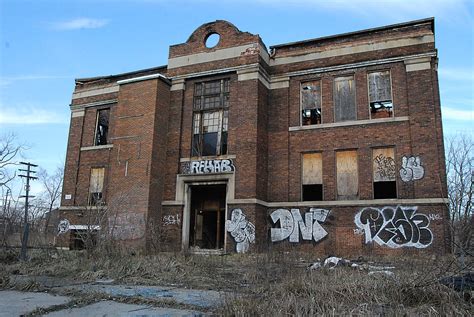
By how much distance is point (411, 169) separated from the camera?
17219 millimetres

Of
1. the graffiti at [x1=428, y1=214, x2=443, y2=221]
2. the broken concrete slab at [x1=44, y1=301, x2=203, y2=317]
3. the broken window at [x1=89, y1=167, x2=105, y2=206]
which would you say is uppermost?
the broken window at [x1=89, y1=167, x2=105, y2=206]

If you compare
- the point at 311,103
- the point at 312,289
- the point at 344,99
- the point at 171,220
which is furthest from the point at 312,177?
the point at 312,289

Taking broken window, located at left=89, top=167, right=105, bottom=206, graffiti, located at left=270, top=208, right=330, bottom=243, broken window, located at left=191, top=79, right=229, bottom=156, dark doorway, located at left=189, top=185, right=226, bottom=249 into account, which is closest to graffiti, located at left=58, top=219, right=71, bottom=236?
broken window, located at left=89, top=167, right=105, bottom=206

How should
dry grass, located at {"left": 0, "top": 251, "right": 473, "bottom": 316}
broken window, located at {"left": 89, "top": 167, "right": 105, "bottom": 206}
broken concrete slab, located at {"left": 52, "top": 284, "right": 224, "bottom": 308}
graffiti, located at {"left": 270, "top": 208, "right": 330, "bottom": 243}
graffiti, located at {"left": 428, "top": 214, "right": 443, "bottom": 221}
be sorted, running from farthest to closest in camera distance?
broken window, located at {"left": 89, "top": 167, "right": 105, "bottom": 206} → graffiti, located at {"left": 270, "top": 208, "right": 330, "bottom": 243} → graffiti, located at {"left": 428, "top": 214, "right": 443, "bottom": 221} → broken concrete slab, located at {"left": 52, "top": 284, "right": 224, "bottom": 308} → dry grass, located at {"left": 0, "top": 251, "right": 473, "bottom": 316}

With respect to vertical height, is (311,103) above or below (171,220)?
above

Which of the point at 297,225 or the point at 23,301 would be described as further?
the point at 297,225

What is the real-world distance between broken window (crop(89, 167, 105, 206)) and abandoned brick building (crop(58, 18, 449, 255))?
4.50ft

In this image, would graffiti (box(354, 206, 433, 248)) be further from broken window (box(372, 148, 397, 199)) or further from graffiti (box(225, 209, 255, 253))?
graffiti (box(225, 209, 255, 253))

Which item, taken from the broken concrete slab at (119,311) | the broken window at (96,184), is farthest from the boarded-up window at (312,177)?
the broken concrete slab at (119,311)

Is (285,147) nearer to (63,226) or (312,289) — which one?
(63,226)

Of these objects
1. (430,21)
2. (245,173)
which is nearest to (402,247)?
(245,173)

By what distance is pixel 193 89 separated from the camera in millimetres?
20672

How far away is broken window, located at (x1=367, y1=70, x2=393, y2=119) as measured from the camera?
18.4 metres

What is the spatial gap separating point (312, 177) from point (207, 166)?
16.0ft
